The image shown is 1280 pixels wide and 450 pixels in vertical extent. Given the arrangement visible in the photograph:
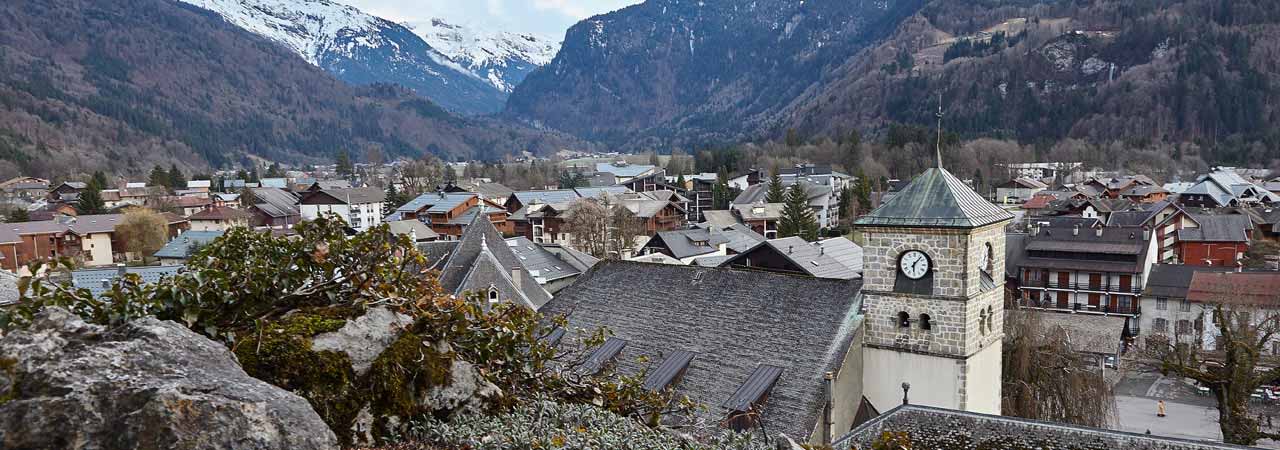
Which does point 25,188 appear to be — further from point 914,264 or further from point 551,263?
point 914,264

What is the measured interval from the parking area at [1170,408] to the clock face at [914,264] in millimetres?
18221

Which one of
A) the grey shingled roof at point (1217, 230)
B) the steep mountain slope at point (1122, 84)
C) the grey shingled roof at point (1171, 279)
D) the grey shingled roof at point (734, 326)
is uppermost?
the steep mountain slope at point (1122, 84)

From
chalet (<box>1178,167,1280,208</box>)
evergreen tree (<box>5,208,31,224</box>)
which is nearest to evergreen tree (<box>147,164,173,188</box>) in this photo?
evergreen tree (<box>5,208,31,224</box>)

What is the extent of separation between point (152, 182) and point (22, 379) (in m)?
123

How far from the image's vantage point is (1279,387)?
123ft

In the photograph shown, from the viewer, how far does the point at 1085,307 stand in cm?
5141

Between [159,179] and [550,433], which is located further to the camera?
[159,179]

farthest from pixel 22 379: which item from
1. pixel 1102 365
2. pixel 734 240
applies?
pixel 734 240

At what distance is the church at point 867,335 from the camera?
16.9 meters

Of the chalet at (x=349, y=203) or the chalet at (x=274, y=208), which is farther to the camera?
the chalet at (x=349, y=203)

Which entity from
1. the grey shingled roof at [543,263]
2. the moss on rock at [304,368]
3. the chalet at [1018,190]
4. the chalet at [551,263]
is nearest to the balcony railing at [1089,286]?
the chalet at [551,263]

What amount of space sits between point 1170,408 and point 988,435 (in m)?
28.1

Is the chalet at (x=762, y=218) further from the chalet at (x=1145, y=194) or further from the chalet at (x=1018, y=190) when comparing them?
the chalet at (x=1145, y=194)

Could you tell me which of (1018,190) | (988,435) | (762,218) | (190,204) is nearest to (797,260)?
(988,435)
